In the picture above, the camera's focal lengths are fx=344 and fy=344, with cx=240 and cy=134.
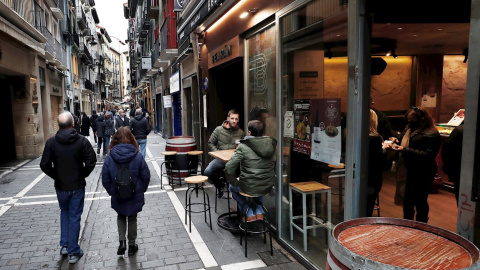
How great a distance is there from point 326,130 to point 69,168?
11.0 feet

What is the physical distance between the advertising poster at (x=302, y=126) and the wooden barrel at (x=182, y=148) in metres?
4.46

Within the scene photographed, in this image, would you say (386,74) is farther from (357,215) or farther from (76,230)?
(76,230)

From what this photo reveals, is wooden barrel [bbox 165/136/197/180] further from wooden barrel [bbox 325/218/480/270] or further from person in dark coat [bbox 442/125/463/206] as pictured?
wooden barrel [bbox 325/218/480/270]

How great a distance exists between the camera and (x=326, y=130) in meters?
4.09

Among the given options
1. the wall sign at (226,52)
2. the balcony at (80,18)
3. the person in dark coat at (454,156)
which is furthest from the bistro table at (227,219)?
the balcony at (80,18)

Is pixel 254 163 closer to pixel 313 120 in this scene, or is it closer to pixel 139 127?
pixel 313 120

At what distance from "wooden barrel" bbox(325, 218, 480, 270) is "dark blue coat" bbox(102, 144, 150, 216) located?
3208 millimetres

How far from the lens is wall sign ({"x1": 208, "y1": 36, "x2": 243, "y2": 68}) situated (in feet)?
21.8

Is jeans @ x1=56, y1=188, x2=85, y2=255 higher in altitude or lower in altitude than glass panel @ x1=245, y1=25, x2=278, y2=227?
lower

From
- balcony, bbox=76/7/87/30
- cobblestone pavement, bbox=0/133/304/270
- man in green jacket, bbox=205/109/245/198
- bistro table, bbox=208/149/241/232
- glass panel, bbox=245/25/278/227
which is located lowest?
cobblestone pavement, bbox=0/133/304/270

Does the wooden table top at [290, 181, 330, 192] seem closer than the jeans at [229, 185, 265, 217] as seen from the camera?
Yes

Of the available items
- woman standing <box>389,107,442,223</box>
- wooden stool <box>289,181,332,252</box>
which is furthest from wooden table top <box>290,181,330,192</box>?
woman standing <box>389,107,442,223</box>

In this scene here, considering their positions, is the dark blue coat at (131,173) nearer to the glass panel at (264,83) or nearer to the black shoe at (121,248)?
the black shoe at (121,248)

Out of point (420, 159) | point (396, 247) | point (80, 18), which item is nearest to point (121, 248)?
point (396, 247)
